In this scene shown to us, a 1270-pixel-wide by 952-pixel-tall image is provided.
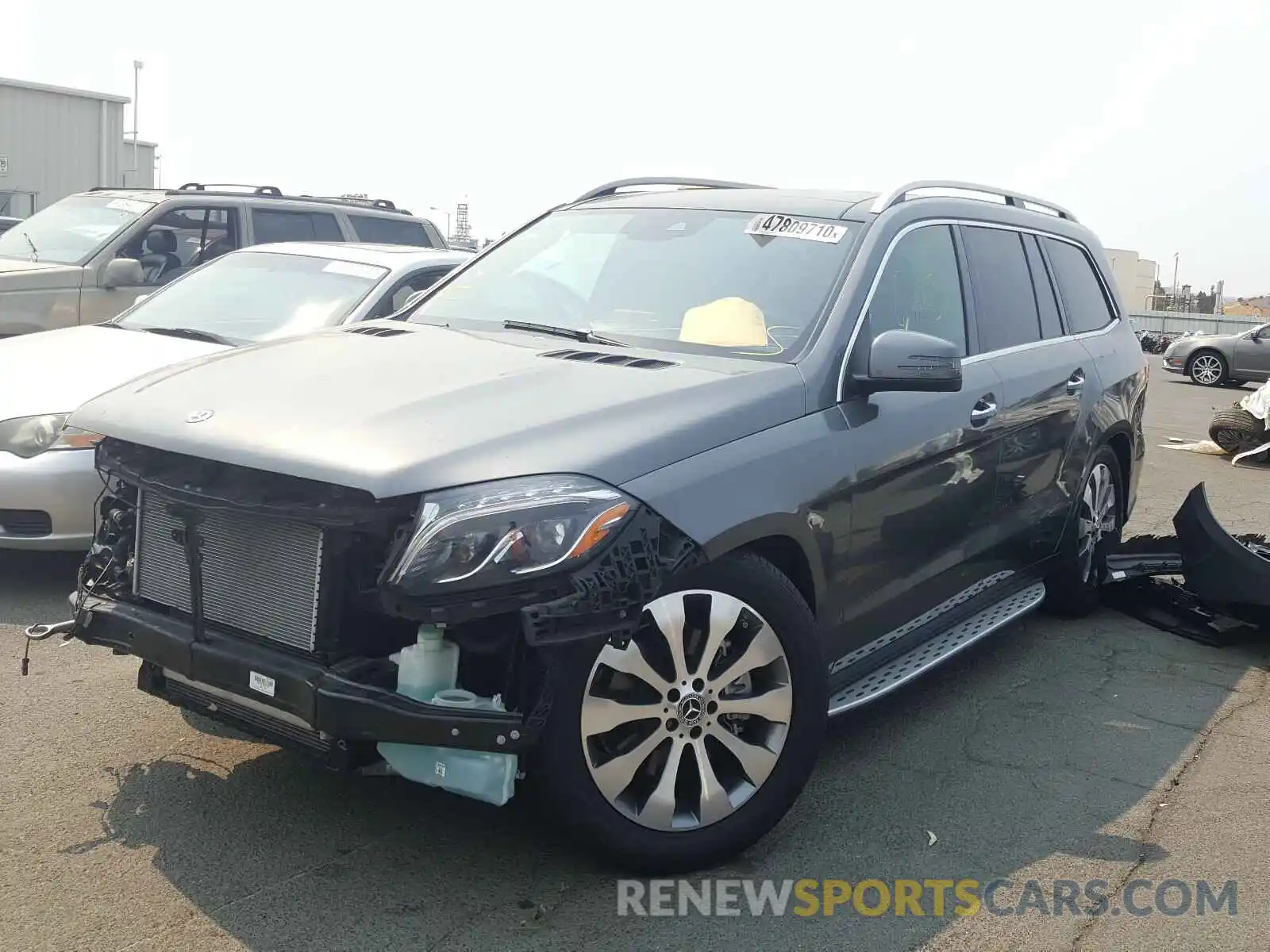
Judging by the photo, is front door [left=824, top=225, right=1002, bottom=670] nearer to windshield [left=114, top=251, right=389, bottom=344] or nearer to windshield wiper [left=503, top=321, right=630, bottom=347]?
windshield wiper [left=503, top=321, right=630, bottom=347]

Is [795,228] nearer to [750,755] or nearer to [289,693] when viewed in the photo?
[750,755]

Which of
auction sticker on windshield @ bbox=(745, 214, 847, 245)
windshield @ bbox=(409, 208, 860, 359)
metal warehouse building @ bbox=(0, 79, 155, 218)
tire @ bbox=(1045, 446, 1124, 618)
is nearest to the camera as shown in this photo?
windshield @ bbox=(409, 208, 860, 359)

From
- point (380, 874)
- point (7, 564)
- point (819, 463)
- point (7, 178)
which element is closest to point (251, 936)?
point (380, 874)

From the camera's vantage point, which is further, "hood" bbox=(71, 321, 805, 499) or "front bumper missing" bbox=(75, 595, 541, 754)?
"hood" bbox=(71, 321, 805, 499)

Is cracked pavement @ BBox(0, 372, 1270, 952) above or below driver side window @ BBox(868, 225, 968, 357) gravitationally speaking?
below

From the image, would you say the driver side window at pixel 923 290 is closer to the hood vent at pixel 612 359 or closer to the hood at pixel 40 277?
the hood vent at pixel 612 359

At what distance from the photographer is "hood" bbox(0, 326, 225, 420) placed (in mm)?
5562

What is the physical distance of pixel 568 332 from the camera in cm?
421

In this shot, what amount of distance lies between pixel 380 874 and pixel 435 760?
1.64ft

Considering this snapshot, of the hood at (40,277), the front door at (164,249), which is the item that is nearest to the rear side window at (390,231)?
the front door at (164,249)

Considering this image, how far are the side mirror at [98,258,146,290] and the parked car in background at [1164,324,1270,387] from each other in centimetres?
2196

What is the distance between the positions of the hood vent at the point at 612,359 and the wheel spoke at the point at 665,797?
1.11 meters

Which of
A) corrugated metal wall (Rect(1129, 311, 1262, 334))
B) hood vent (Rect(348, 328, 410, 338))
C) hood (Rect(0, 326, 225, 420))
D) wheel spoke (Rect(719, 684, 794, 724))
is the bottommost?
corrugated metal wall (Rect(1129, 311, 1262, 334))

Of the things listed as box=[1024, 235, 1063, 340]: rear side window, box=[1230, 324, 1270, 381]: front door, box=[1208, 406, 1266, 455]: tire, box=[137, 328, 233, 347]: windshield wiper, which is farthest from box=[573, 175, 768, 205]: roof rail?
box=[1230, 324, 1270, 381]: front door
